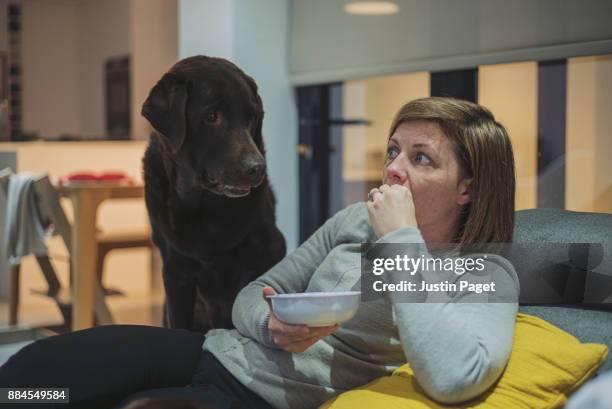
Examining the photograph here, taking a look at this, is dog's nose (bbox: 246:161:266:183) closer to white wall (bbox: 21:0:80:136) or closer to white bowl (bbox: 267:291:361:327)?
white bowl (bbox: 267:291:361:327)

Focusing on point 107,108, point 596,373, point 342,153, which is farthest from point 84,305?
point 107,108

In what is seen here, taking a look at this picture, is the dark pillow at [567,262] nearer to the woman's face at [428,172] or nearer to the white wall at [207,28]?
the woman's face at [428,172]

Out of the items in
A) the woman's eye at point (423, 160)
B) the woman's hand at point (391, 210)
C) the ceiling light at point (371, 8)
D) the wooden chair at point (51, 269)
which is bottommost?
the wooden chair at point (51, 269)

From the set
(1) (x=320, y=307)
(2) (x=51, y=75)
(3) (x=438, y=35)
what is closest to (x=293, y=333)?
(1) (x=320, y=307)

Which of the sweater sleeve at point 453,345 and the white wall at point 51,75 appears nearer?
the sweater sleeve at point 453,345

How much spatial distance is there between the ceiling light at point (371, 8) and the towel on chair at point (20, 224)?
1.34m

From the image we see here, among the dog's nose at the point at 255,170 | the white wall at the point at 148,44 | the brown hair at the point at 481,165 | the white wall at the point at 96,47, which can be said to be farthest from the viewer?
the white wall at the point at 96,47

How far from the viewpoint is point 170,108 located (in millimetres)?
1432

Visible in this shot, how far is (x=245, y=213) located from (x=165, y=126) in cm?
26

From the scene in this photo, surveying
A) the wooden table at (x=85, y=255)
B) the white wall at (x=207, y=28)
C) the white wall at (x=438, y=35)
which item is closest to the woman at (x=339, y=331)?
the white wall at (x=438, y=35)

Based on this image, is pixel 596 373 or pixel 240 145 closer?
pixel 596 373

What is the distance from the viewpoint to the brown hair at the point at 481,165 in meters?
1.16

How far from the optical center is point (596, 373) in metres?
1.06

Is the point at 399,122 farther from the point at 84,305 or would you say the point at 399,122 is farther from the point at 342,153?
the point at 84,305
